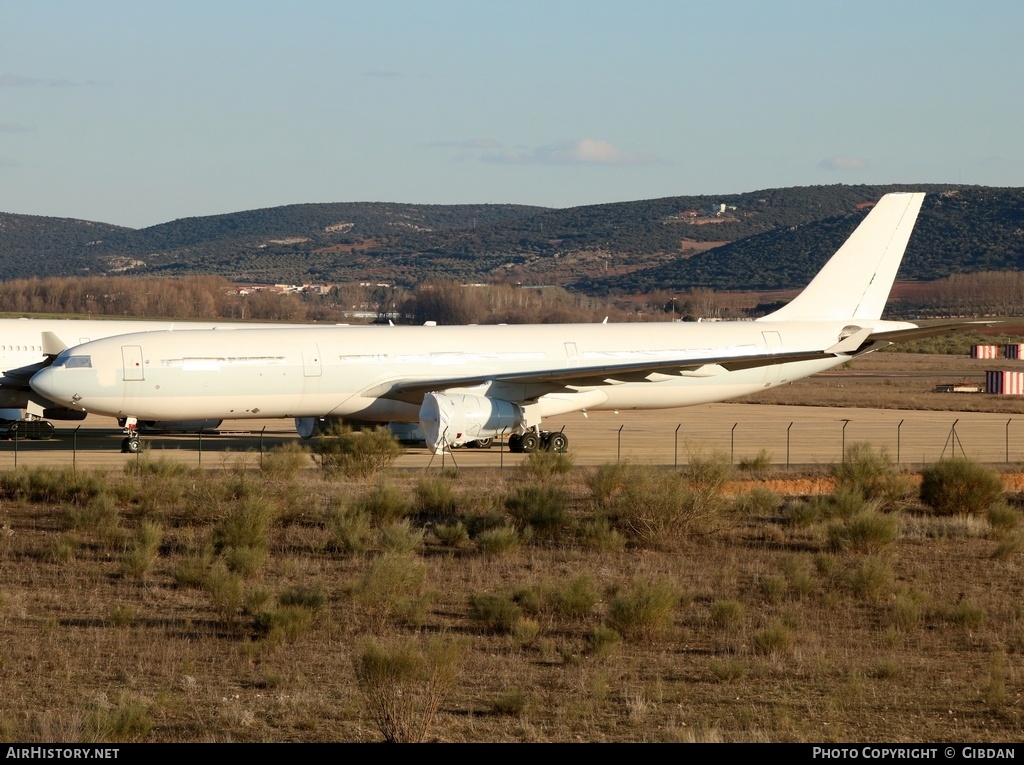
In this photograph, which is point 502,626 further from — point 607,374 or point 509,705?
point 607,374

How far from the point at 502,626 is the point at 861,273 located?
27.9m

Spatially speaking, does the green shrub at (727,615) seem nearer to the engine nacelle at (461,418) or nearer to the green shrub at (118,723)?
the green shrub at (118,723)

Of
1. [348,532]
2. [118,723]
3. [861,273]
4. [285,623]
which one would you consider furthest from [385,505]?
[861,273]

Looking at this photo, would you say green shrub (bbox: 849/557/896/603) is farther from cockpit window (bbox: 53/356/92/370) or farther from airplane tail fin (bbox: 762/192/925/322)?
airplane tail fin (bbox: 762/192/925/322)

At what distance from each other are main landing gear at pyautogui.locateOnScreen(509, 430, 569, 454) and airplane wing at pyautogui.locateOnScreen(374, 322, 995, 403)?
3.68 ft

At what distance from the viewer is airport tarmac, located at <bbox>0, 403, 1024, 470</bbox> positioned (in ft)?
112

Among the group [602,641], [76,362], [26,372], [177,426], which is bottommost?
[177,426]

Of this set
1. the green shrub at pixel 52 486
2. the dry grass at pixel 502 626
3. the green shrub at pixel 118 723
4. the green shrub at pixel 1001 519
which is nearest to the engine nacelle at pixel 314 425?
the green shrub at pixel 52 486

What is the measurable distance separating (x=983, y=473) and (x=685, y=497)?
281 inches

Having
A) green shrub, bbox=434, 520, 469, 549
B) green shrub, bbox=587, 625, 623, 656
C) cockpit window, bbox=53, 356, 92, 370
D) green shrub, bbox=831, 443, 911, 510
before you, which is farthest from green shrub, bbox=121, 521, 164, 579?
green shrub, bbox=831, 443, 911, 510

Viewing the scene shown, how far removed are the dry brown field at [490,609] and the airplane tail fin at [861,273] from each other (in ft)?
34.4

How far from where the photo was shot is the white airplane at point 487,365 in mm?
32938

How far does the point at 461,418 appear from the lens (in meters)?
33.6
